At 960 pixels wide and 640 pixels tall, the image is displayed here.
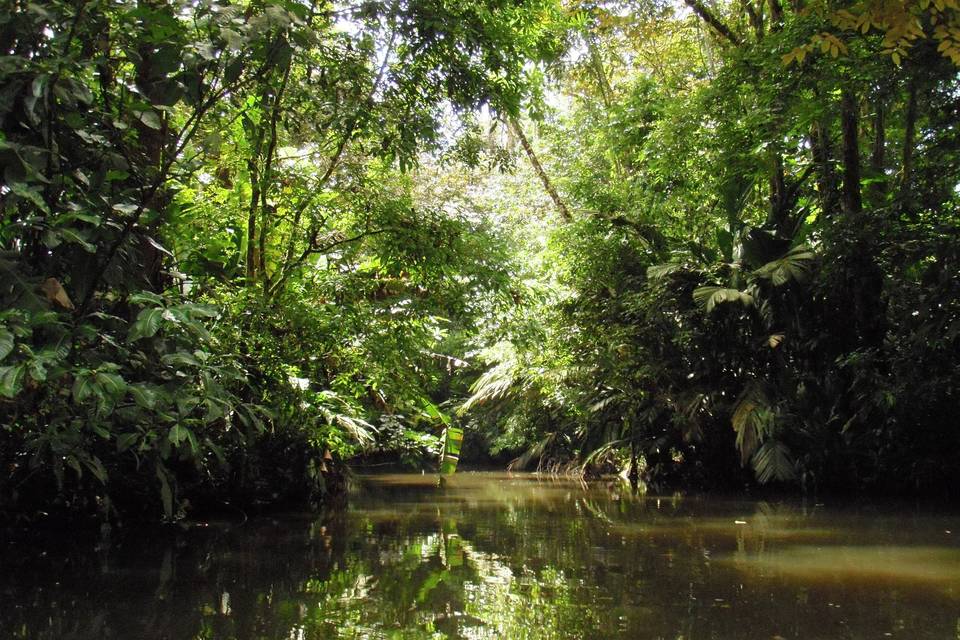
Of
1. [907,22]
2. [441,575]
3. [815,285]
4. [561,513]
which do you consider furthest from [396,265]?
[815,285]

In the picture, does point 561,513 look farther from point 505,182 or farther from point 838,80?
point 505,182

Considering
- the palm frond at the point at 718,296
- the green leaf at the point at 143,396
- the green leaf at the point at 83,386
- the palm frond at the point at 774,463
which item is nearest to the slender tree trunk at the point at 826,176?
the palm frond at the point at 718,296

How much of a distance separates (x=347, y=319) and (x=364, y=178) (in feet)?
4.33

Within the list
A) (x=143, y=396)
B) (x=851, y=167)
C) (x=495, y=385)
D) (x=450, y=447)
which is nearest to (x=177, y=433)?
(x=143, y=396)

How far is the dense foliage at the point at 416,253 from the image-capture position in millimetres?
3322

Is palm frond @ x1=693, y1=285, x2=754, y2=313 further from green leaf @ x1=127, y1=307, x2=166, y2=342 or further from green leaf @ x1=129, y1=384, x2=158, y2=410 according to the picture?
green leaf @ x1=129, y1=384, x2=158, y2=410

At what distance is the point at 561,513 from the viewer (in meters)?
6.70

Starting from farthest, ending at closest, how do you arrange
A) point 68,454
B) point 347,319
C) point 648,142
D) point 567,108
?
point 567,108 < point 648,142 < point 347,319 < point 68,454

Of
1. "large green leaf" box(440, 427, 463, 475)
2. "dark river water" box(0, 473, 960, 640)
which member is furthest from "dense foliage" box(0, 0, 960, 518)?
"dark river water" box(0, 473, 960, 640)

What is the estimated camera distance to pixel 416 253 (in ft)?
20.9

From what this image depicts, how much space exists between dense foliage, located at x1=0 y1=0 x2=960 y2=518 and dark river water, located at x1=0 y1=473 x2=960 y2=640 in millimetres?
543

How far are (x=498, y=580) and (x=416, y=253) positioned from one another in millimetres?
3455

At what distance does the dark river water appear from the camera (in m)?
2.66

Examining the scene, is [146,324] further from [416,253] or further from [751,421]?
[751,421]
